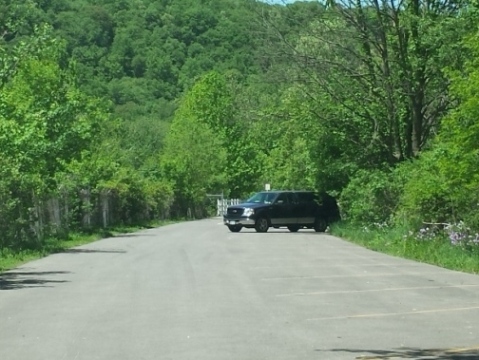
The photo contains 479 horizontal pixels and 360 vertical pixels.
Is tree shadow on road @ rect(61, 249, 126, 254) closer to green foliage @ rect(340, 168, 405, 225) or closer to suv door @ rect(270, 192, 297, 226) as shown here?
green foliage @ rect(340, 168, 405, 225)

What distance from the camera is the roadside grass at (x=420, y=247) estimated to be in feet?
77.7

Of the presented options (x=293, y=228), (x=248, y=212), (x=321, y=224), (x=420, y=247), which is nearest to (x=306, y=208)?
(x=321, y=224)

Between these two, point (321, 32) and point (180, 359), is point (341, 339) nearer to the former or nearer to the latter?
point (180, 359)

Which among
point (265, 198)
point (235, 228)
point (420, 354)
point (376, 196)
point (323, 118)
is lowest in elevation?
point (420, 354)

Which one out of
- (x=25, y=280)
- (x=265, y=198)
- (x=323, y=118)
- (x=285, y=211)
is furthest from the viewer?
(x=265, y=198)

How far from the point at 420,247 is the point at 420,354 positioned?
659 inches

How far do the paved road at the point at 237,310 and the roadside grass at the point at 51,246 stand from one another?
1216 mm

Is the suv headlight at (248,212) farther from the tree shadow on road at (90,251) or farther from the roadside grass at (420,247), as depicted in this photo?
the tree shadow on road at (90,251)

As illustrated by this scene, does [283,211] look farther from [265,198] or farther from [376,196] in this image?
[376,196]

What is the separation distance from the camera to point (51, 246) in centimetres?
3419

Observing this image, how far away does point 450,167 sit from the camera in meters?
23.9

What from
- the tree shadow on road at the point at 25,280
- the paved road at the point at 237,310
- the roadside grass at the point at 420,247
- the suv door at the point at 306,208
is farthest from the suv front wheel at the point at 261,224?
the tree shadow on road at the point at 25,280

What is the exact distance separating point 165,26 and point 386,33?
99.1 meters

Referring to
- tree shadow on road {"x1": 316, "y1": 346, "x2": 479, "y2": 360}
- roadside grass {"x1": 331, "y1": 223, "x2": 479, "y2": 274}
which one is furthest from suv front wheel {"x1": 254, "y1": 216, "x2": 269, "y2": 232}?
tree shadow on road {"x1": 316, "y1": 346, "x2": 479, "y2": 360}
